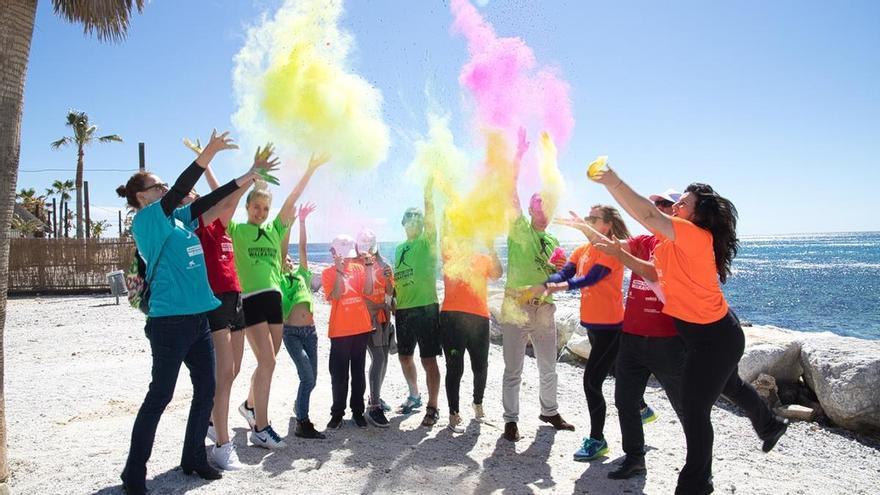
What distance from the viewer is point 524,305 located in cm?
534

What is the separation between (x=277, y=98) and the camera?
4.97m

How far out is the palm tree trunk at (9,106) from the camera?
4238 millimetres

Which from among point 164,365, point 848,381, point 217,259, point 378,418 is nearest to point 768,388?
point 848,381

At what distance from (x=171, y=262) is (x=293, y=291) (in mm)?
1646

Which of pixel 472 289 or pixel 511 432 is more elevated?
pixel 472 289

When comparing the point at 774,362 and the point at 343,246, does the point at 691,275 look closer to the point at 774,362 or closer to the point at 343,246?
the point at 343,246

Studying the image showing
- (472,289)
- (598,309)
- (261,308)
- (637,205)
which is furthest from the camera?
(472,289)

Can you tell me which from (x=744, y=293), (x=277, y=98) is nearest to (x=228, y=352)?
(x=277, y=98)

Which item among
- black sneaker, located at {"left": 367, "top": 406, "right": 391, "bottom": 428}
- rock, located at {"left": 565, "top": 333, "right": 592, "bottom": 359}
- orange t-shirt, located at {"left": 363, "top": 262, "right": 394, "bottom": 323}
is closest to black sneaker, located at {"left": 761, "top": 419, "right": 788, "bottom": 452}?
black sneaker, located at {"left": 367, "top": 406, "right": 391, "bottom": 428}

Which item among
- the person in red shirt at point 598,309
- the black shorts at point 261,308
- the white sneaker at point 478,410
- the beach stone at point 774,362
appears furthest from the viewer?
the beach stone at point 774,362

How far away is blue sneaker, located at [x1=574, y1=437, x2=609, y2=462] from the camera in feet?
15.5

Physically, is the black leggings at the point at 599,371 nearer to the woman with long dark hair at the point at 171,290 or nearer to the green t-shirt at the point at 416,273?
the green t-shirt at the point at 416,273

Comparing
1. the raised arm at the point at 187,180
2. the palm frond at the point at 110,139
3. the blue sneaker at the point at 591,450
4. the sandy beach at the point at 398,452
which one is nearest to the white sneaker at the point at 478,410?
the sandy beach at the point at 398,452

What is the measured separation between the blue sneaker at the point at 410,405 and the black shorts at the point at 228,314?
2250mm
